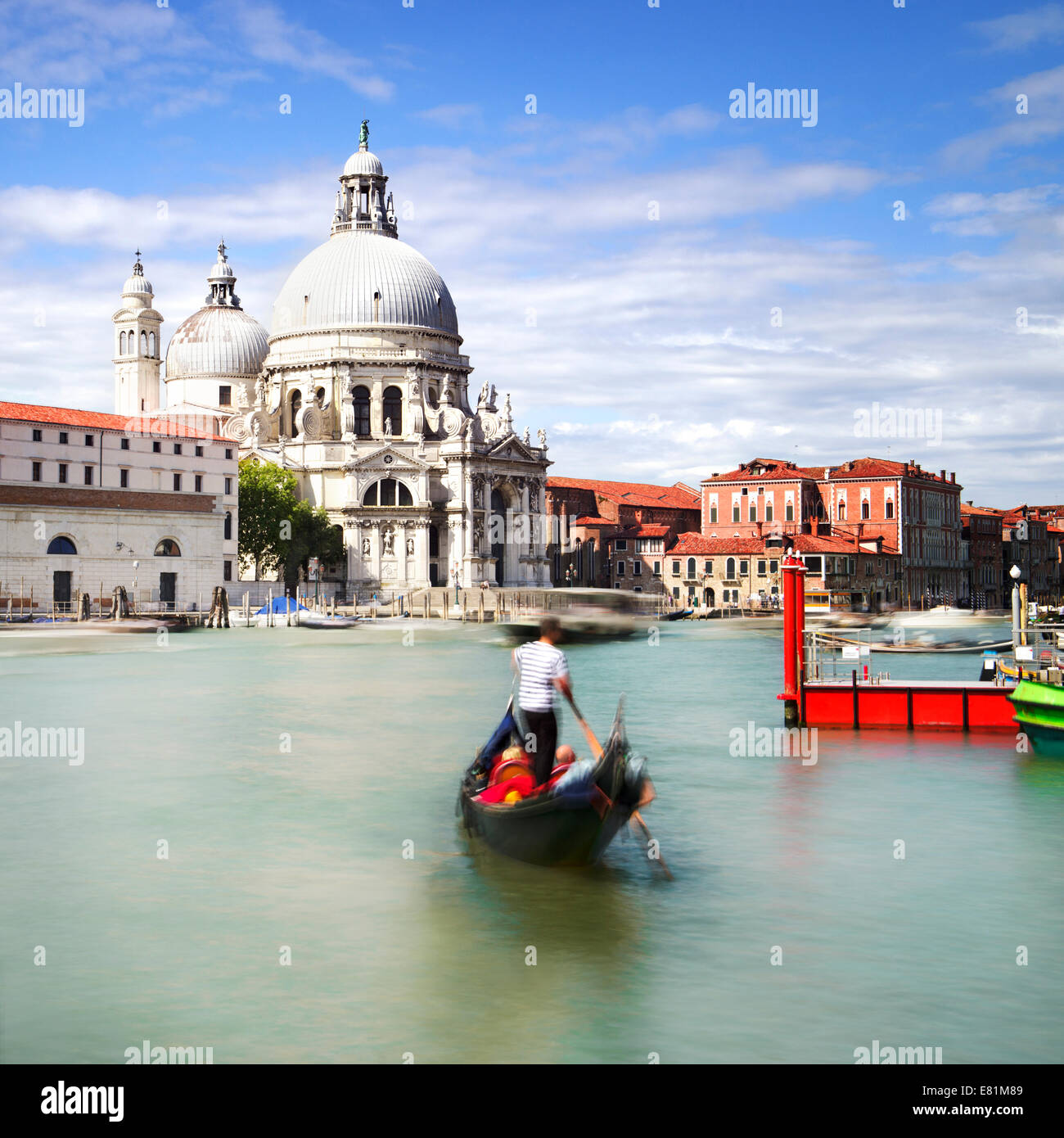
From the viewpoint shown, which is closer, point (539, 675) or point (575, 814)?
point (575, 814)

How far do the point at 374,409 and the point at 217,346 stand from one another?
34.5 feet

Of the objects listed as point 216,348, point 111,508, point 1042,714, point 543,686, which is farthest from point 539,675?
A: point 216,348

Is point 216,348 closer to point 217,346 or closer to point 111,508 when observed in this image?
point 217,346

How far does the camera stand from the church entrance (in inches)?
2488

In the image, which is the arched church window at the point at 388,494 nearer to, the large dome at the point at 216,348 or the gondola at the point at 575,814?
the large dome at the point at 216,348

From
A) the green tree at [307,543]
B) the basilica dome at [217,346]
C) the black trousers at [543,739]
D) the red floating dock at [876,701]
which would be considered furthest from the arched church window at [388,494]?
the black trousers at [543,739]

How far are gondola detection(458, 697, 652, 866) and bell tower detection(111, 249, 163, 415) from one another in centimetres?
5642

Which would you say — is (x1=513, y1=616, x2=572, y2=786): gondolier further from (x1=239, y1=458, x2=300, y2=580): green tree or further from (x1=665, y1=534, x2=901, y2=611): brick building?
(x1=665, y1=534, x2=901, y2=611): brick building

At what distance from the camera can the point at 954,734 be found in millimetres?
18188

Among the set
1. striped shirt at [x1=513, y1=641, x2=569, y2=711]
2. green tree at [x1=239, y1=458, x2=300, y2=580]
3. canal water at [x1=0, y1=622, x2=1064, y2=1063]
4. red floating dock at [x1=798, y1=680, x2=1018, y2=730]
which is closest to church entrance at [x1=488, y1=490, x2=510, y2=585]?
green tree at [x1=239, y1=458, x2=300, y2=580]

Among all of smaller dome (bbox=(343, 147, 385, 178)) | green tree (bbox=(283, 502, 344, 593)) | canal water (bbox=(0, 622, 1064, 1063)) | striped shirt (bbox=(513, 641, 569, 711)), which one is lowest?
canal water (bbox=(0, 622, 1064, 1063))

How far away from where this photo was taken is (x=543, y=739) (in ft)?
31.6

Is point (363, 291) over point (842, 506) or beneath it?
over
